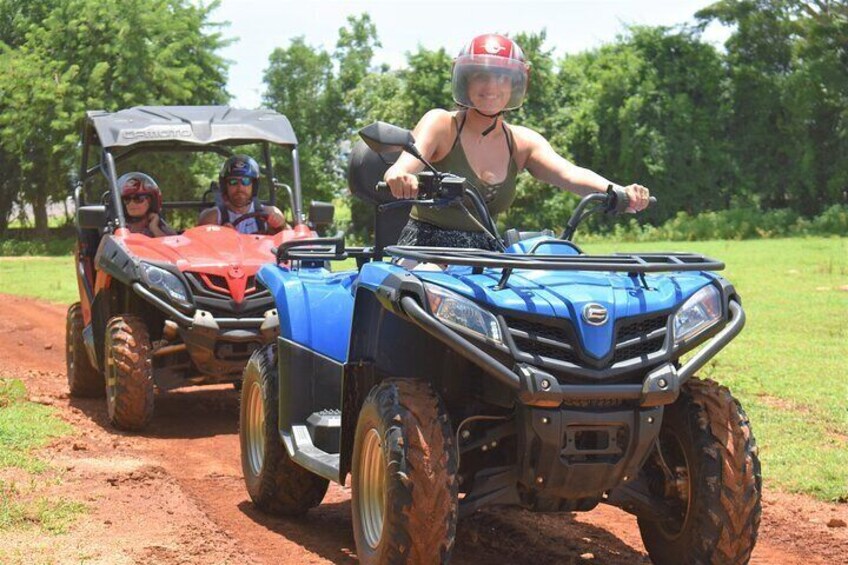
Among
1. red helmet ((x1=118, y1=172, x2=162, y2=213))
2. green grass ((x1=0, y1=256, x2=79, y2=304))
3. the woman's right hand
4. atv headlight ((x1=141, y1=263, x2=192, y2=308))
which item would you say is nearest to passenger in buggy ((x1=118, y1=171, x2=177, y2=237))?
red helmet ((x1=118, y1=172, x2=162, y2=213))

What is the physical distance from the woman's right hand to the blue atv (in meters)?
0.05

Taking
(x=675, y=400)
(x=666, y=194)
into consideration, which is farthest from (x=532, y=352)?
(x=666, y=194)

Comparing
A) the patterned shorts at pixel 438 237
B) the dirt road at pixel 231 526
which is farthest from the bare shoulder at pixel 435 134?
the dirt road at pixel 231 526

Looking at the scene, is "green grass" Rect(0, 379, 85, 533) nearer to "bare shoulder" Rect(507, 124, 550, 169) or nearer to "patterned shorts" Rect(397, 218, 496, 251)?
"patterned shorts" Rect(397, 218, 496, 251)

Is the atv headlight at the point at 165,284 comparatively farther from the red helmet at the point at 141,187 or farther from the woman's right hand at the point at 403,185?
the woman's right hand at the point at 403,185

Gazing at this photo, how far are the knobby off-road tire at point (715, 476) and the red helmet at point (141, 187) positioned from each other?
636 cm

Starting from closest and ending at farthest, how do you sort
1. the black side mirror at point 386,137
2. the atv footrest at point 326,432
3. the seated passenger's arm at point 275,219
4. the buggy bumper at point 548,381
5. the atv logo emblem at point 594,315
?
the buggy bumper at point 548,381, the atv logo emblem at point 594,315, the black side mirror at point 386,137, the atv footrest at point 326,432, the seated passenger's arm at point 275,219

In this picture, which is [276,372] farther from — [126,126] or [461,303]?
[126,126]

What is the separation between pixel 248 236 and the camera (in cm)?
1028

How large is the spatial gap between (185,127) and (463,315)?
21.8 ft

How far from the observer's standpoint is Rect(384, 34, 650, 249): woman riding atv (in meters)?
5.93

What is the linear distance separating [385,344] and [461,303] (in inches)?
37.1

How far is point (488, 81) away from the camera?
596 cm

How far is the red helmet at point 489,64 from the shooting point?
5895mm
